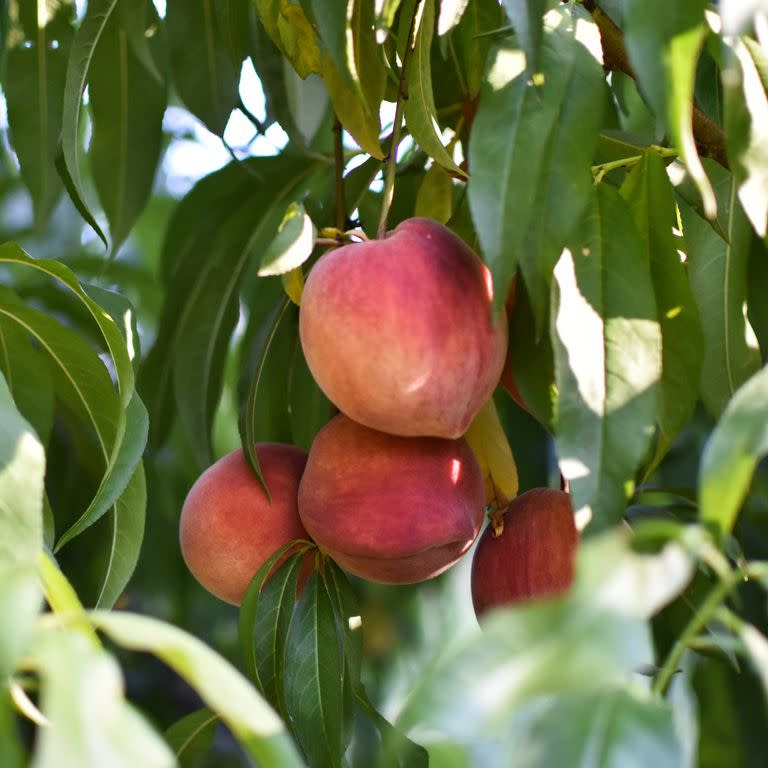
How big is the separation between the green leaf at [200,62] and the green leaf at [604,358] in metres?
0.48

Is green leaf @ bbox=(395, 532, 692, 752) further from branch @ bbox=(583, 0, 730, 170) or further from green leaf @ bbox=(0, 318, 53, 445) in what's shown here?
green leaf @ bbox=(0, 318, 53, 445)

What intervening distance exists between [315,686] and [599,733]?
41 cm

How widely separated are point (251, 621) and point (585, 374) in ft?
1.00

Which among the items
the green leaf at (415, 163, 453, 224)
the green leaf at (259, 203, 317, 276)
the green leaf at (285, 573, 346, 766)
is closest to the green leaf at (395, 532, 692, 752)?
the green leaf at (259, 203, 317, 276)

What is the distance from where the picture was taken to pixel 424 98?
756 millimetres

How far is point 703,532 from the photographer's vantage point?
434 millimetres

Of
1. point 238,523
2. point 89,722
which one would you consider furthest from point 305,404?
point 89,722

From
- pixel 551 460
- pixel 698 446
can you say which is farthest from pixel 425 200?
pixel 698 446

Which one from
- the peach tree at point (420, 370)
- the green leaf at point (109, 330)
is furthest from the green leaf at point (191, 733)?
the green leaf at point (109, 330)

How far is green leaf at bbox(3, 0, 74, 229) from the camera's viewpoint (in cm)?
110

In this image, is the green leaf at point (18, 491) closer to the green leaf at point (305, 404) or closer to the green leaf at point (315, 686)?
the green leaf at point (315, 686)

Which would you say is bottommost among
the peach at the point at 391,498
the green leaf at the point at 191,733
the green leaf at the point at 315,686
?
the green leaf at the point at 191,733

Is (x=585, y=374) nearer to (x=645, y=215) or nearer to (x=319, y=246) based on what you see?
(x=645, y=215)

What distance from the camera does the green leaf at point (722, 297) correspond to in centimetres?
77
